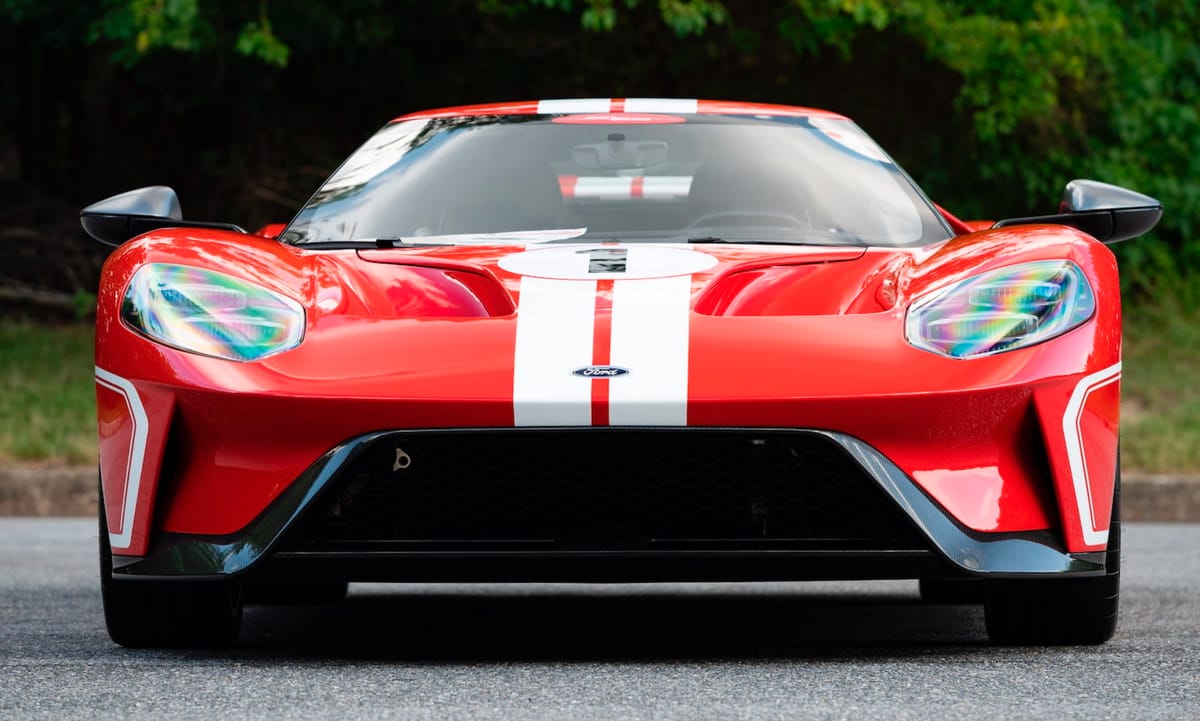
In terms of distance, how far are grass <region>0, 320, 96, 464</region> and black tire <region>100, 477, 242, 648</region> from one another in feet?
19.0

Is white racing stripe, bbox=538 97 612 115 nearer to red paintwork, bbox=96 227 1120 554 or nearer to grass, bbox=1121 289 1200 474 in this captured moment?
red paintwork, bbox=96 227 1120 554

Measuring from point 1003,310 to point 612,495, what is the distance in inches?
32.3

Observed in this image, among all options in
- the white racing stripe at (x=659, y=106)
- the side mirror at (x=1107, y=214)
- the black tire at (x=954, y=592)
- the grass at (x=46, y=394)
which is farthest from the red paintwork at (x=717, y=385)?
the grass at (x=46, y=394)

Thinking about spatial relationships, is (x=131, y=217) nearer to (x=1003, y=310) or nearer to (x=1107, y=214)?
(x=1003, y=310)

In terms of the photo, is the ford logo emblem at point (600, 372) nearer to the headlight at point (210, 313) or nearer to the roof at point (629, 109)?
the headlight at point (210, 313)

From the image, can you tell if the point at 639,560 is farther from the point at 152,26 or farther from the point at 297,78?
the point at 297,78

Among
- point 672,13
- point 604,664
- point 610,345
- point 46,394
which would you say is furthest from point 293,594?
point 672,13

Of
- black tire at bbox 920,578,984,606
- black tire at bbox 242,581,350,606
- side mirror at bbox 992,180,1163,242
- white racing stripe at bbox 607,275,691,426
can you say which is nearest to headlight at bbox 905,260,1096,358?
white racing stripe at bbox 607,275,691,426

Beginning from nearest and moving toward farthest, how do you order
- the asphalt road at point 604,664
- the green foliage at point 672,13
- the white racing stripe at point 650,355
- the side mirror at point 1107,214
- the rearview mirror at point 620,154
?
1. the asphalt road at point 604,664
2. the white racing stripe at point 650,355
3. the side mirror at point 1107,214
4. the rearview mirror at point 620,154
5. the green foliage at point 672,13

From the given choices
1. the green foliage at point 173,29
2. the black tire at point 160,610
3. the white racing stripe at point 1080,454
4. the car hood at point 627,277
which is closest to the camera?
the white racing stripe at point 1080,454

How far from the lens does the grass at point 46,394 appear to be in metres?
9.46

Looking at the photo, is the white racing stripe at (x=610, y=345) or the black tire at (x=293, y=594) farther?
the black tire at (x=293, y=594)

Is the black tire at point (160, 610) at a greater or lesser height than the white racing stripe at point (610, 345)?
lesser

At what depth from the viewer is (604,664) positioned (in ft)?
11.7
